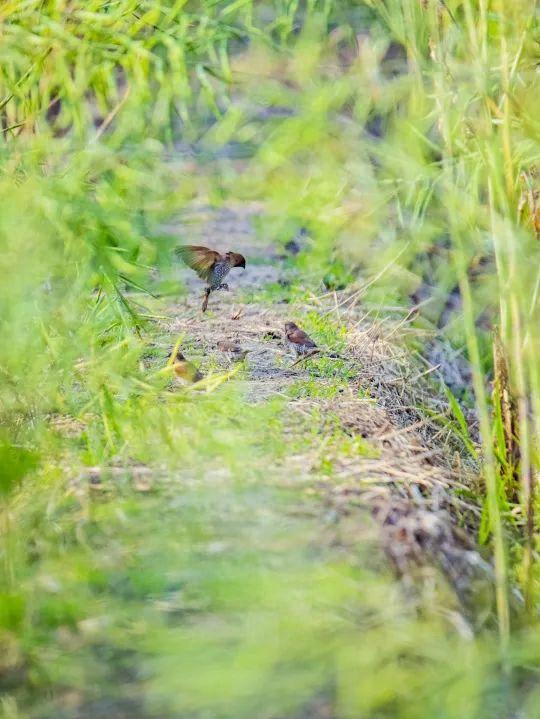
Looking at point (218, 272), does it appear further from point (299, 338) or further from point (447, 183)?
point (447, 183)

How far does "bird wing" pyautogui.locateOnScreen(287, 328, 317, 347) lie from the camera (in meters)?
2.57

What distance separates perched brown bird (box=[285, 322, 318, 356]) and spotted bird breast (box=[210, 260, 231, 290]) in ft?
1.10

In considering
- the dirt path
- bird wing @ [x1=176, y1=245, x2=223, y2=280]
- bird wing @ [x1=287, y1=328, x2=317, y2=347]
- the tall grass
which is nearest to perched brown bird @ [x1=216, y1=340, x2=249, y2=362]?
the dirt path

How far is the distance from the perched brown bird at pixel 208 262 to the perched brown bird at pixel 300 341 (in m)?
0.33

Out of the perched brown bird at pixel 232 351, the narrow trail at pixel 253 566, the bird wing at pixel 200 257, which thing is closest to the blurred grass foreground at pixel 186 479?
the narrow trail at pixel 253 566

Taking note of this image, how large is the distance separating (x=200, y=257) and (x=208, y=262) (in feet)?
0.14

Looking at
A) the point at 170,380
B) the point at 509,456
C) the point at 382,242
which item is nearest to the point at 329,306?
the point at 382,242

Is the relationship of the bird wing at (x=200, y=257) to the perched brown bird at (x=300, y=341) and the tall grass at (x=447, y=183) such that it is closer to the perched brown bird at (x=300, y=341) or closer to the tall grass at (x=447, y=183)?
the perched brown bird at (x=300, y=341)

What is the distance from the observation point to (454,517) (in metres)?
1.85

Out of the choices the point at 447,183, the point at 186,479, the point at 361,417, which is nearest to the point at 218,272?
the point at 361,417

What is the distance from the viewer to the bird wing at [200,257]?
8.85ft

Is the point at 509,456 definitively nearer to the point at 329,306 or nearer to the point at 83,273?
the point at 83,273

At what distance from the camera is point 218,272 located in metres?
2.85

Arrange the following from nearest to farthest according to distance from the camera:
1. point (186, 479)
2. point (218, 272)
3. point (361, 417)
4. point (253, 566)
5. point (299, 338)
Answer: point (253, 566) < point (186, 479) < point (361, 417) < point (299, 338) < point (218, 272)
